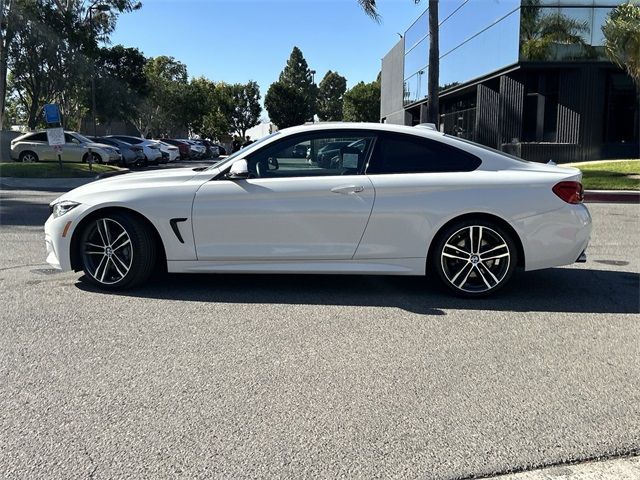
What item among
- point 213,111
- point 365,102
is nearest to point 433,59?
point 213,111

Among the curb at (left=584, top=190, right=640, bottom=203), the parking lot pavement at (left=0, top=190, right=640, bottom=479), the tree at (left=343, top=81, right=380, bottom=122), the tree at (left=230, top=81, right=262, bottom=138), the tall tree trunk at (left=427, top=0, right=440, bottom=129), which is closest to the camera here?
the parking lot pavement at (left=0, top=190, right=640, bottom=479)

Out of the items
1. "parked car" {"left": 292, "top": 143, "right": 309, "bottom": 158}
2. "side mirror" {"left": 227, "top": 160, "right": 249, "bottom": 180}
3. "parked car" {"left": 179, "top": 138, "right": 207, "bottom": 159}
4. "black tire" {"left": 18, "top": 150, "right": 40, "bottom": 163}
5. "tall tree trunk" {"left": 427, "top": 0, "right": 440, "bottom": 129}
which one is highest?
"tall tree trunk" {"left": 427, "top": 0, "right": 440, "bottom": 129}

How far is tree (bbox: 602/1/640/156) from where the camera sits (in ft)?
62.8

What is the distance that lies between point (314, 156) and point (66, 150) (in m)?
22.2

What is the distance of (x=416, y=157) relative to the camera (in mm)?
5617

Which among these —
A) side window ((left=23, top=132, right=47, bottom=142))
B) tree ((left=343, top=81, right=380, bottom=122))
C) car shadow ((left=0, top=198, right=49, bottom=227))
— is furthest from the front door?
tree ((left=343, top=81, right=380, bottom=122))

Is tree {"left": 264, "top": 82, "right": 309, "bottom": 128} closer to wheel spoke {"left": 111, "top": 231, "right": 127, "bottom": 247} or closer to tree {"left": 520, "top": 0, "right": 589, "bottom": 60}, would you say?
tree {"left": 520, "top": 0, "right": 589, "bottom": 60}

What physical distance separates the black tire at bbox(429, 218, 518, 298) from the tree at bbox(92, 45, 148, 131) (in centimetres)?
3992

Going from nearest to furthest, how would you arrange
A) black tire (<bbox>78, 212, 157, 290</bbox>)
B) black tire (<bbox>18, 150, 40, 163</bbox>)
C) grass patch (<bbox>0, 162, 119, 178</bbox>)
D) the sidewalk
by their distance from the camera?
the sidewalk, black tire (<bbox>78, 212, 157, 290</bbox>), grass patch (<bbox>0, 162, 119, 178</bbox>), black tire (<bbox>18, 150, 40, 163</bbox>)

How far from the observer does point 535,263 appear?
5453 mm

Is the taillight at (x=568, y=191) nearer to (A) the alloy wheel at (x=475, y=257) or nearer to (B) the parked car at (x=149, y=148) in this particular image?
(A) the alloy wheel at (x=475, y=257)

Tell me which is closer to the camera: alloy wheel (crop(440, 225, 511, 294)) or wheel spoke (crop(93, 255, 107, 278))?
alloy wheel (crop(440, 225, 511, 294))

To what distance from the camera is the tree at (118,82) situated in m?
41.5

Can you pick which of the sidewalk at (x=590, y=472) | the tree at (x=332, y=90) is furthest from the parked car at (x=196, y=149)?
the tree at (x=332, y=90)
